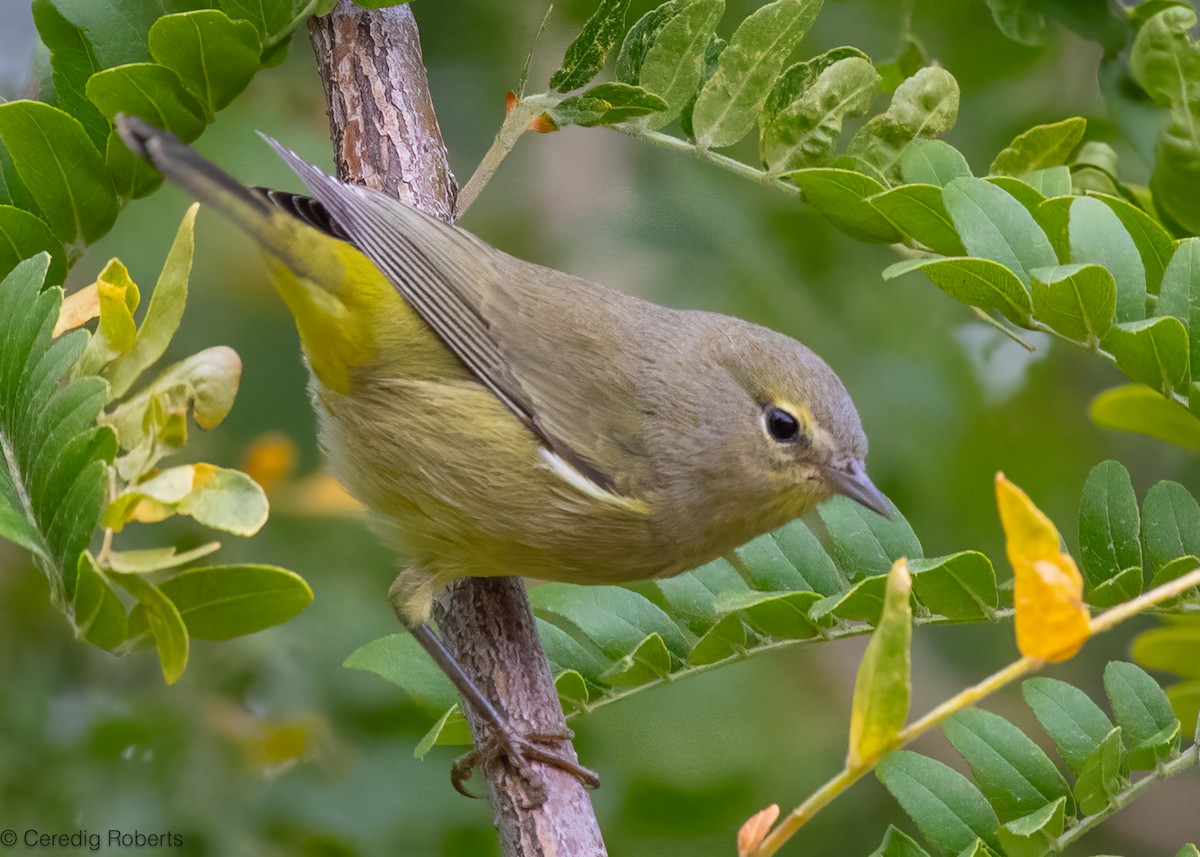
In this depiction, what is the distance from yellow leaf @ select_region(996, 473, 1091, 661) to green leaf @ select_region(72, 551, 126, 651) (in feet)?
3.49

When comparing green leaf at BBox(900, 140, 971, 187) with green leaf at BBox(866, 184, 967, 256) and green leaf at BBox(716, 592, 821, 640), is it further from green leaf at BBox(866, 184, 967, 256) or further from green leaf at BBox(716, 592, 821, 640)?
green leaf at BBox(716, 592, 821, 640)

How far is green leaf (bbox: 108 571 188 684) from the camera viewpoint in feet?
4.72

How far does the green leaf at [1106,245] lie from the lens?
6.59ft

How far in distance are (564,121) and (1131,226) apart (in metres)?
1.18

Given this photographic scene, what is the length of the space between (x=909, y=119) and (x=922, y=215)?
15.6 inches

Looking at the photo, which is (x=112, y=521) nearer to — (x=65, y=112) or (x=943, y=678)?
(x=65, y=112)

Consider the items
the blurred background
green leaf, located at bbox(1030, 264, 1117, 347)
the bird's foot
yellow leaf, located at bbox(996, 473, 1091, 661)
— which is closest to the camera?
yellow leaf, located at bbox(996, 473, 1091, 661)

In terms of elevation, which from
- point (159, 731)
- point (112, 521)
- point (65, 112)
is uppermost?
point (65, 112)

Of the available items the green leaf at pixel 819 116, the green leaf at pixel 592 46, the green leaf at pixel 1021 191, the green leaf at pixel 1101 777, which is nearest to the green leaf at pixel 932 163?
the green leaf at pixel 819 116

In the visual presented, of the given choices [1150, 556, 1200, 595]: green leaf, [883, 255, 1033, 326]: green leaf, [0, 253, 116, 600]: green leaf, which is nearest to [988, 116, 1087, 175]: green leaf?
[883, 255, 1033, 326]: green leaf

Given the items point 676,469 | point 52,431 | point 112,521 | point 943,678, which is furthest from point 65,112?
point 943,678

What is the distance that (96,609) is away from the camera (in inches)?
59.3

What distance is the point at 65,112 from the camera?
2225 millimetres

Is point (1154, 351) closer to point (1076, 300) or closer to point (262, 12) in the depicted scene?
point (1076, 300)
